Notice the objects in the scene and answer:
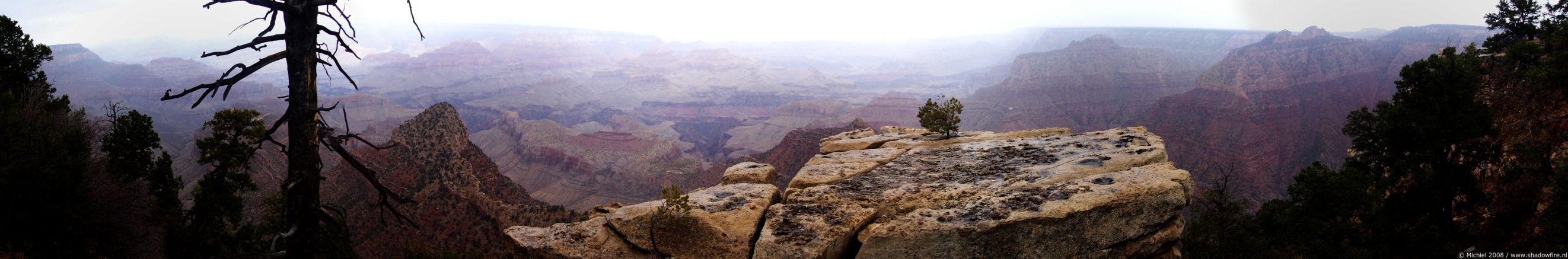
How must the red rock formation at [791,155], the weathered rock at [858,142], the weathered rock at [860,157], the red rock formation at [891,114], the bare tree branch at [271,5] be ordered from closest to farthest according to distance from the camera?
the bare tree branch at [271,5] → the weathered rock at [860,157] → the weathered rock at [858,142] → the red rock formation at [791,155] → the red rock formation at [891,114]

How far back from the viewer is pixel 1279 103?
109 meters

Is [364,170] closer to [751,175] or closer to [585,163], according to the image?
[751,175]

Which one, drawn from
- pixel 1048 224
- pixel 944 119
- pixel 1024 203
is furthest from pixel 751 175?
pixel 944 119

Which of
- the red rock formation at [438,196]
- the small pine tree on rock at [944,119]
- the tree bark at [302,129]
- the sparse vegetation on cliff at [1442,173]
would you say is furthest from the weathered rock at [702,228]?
the red rock formation at [438,196]

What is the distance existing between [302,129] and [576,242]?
206 inches

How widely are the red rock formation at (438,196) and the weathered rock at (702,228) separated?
2870 centimetres

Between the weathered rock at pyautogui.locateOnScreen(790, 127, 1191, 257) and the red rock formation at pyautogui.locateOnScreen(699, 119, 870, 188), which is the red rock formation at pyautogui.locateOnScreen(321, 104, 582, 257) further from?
the weathered rock at pyautogui.locateOnScreen(790, 127, 1191, 257)

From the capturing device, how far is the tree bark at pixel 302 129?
6.01 meters

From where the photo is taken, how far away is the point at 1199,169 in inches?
3418

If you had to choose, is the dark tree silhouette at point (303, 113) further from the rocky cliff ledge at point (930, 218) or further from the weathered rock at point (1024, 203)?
the weathered rock at point (1024, 203)

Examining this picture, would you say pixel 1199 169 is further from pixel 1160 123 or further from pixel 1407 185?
pixel 1407 185

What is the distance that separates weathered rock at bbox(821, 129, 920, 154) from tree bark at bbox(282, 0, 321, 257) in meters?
13.8

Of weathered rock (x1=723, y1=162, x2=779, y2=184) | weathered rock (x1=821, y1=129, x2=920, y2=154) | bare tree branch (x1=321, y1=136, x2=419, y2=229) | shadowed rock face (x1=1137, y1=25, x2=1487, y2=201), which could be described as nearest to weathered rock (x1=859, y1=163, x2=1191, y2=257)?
weathered rock (x1=723, y1=162, x2=779, y2=184)

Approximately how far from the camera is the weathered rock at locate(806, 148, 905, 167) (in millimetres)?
15672
